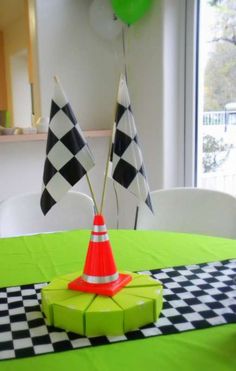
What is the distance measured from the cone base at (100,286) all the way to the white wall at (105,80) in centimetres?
182

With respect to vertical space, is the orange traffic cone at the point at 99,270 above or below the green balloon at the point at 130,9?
below

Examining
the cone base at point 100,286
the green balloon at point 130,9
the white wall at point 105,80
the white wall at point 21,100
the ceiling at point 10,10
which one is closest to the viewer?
the cone base at point 100,286

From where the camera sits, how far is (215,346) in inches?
28.6

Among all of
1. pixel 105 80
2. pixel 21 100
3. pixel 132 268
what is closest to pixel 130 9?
pixel 105 80

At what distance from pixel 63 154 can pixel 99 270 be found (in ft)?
0.80

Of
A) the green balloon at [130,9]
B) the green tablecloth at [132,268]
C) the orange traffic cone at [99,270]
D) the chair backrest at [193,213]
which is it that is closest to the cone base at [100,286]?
the orange traffic cone at [99,270]

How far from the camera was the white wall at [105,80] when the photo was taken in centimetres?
261

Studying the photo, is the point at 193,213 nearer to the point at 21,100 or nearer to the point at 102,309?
the point at 102,309

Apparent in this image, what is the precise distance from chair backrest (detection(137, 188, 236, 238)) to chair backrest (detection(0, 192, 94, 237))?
0.75 feet

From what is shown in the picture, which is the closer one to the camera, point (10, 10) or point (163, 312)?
point (163, 312)

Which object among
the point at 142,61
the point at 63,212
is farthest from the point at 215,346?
the point at 142,61

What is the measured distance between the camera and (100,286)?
2.85ft

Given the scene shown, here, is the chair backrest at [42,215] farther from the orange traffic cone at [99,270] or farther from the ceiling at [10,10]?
the ceiling at [10,10]

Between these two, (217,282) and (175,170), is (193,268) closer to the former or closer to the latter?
(217,282)
